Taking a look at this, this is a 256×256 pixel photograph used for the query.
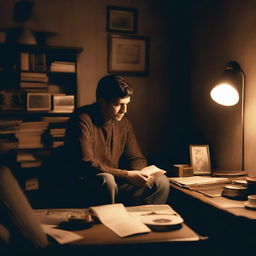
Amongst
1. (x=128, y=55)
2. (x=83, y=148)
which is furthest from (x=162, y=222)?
(x=128, y=55)

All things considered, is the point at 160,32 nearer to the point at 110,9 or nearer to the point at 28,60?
the point at 110,9

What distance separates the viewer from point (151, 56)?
3.70m

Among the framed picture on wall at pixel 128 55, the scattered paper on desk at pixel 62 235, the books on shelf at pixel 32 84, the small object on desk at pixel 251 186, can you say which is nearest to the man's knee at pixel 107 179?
the scattered paper on desk at pixel 62 235

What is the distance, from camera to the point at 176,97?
148 inches

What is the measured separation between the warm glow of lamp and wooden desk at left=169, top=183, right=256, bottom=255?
0.68 metres

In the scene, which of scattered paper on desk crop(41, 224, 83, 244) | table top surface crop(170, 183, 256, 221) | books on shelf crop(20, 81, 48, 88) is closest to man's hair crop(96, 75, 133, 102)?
table top surface crop(170, 183, 256, 221)

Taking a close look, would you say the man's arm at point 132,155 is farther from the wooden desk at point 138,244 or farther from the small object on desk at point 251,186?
the wooden desk at point 138,244

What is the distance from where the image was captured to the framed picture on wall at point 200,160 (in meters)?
2.55

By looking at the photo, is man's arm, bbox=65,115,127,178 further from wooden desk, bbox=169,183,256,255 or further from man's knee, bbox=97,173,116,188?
wooden desk, bbox=169,183,256,255

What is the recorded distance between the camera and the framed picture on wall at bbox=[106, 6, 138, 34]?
355cm

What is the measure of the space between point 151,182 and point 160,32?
1973mm

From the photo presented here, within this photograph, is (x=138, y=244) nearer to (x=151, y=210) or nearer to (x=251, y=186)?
(x=151, y=210)

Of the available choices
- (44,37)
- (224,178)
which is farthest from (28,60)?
(224,178)

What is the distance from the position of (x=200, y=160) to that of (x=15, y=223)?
1.65 meters
